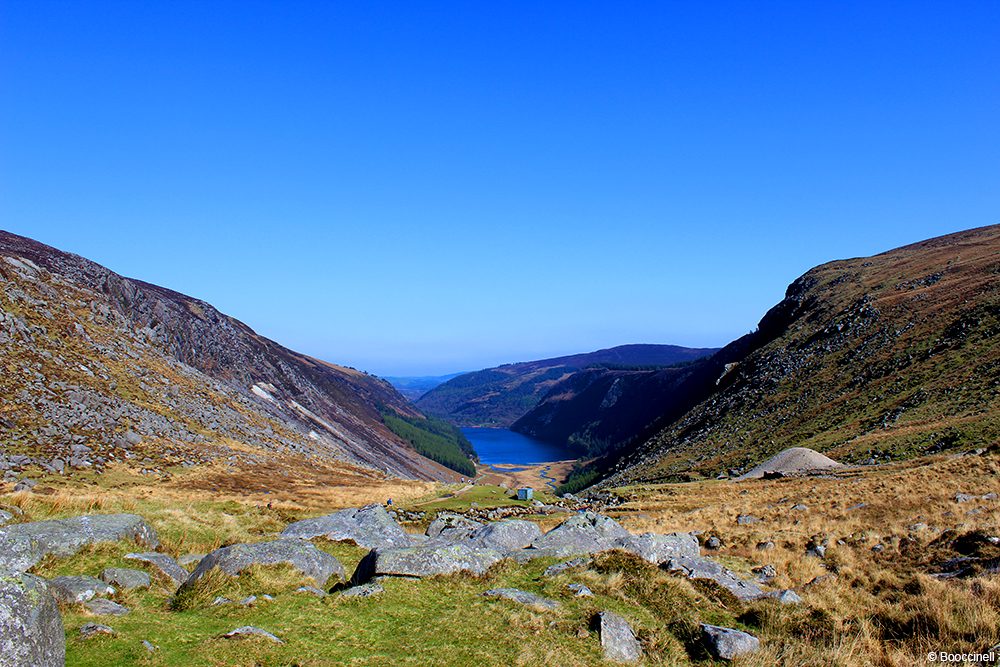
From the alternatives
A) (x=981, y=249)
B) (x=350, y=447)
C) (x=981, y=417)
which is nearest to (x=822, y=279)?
(x=981, y=249)

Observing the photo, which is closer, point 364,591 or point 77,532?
point 364,591

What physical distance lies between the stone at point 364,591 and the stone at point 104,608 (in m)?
4.39

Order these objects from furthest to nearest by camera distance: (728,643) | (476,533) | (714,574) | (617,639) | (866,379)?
1. (866,379)
2. (476,533)
3. (714,574)
4. (617,639)
5. (728,643)

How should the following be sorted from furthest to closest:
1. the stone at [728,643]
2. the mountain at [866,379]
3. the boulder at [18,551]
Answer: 1. the mountain at [866,379]
2. the boulder at [18,551]
3. the stone at [728,643]

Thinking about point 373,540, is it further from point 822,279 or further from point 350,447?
point 822,279

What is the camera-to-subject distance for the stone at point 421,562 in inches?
584

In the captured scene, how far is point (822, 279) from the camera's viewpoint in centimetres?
14300

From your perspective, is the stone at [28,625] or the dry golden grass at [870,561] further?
the dry golden grass at [870,561]

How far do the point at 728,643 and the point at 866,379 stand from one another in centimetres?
8321

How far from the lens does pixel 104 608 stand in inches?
475

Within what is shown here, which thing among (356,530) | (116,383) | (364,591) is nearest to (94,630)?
(364,591)

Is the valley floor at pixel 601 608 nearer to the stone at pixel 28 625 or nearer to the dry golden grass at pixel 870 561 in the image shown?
the dry golden grass at pixel 870 561

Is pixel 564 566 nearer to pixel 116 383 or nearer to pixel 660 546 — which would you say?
pixel 660 546

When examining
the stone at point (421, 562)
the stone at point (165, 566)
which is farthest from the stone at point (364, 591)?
the stone at point (165, 566)
